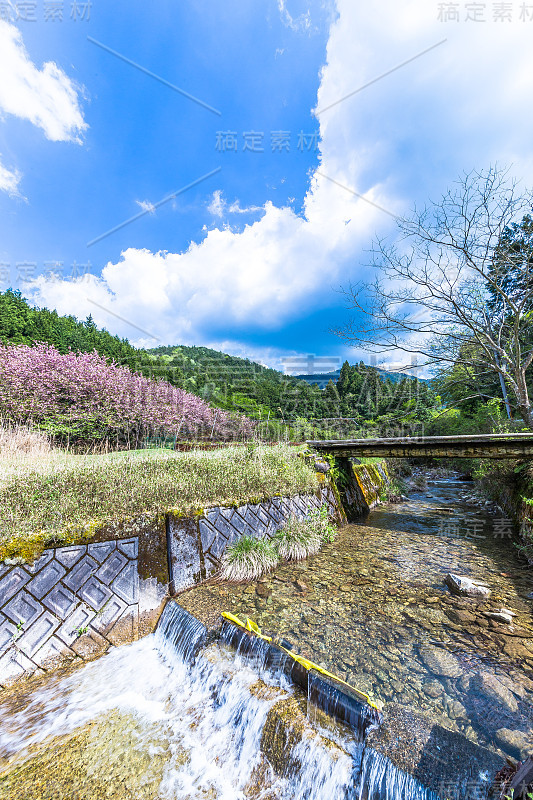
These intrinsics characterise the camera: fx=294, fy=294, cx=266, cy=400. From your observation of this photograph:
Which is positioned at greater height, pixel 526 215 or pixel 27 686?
pixel 526 215

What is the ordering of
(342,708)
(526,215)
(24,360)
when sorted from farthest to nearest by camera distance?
(24,360), (526,215), (342,708)

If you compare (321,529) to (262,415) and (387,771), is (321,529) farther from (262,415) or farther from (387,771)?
(262,415)

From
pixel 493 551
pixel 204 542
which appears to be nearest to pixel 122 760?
pixel 204 542

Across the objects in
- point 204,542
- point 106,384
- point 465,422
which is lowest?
point 204,542

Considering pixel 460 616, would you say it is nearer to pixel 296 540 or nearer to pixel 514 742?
pixel 514 742

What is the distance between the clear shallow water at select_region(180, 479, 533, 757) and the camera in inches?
83.7

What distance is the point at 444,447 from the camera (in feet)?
21.2

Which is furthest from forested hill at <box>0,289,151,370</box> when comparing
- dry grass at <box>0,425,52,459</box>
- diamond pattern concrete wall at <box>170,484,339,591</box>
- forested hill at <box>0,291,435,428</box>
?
diamond pattern concrete wall at <box>170,484,339,591</box>

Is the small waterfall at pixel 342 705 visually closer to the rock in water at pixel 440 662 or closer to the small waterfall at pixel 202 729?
the small waterfall at pixel 202 729

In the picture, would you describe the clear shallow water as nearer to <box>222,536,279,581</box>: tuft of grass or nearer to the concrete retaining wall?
<box>222,536,279,581</box>: tuft of grass

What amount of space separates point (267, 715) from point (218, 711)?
0.48 meters

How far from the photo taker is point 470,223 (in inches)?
257

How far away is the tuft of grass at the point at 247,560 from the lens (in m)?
4.07

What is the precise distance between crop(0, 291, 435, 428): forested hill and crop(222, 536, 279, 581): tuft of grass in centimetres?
1609
